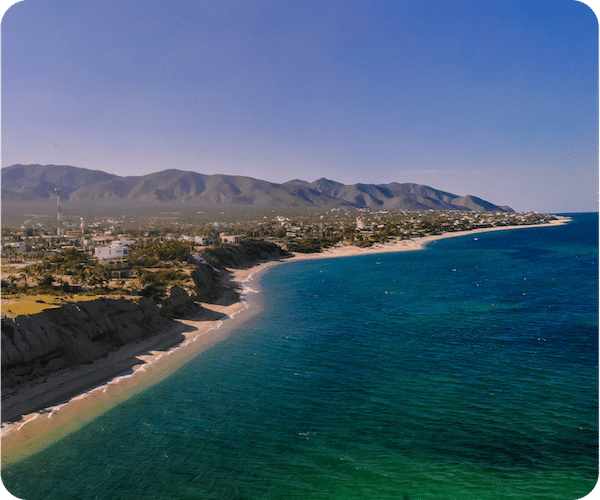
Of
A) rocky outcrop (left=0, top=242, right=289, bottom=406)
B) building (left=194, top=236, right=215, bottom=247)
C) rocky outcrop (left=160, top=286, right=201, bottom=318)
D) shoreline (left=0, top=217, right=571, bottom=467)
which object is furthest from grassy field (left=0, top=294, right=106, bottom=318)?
building (left=194, top=236, right=215, bottom=247)

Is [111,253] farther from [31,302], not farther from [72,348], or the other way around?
[72,348]

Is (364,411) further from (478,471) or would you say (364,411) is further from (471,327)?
(471,327)

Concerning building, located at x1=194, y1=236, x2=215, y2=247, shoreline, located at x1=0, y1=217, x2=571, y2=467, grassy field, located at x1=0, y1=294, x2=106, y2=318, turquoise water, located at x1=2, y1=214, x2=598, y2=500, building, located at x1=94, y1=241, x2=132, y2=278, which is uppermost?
building, located at x1=194, y1=236, x2=215, y2=247

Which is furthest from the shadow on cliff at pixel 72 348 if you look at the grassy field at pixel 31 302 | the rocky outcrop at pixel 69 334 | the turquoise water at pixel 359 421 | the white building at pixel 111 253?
the white building at pixel 111 253

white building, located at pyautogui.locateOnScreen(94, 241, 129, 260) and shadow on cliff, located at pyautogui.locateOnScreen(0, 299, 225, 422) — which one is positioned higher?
white building, located at pyautogui.locateOnScreen(94, 241, 129, 260)

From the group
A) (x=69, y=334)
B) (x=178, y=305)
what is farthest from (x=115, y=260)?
(x=69, y=334)

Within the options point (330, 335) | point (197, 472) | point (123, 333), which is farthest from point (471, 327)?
point (123, 333)

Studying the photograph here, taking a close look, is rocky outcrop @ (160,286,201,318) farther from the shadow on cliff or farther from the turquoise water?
the turquoise water
